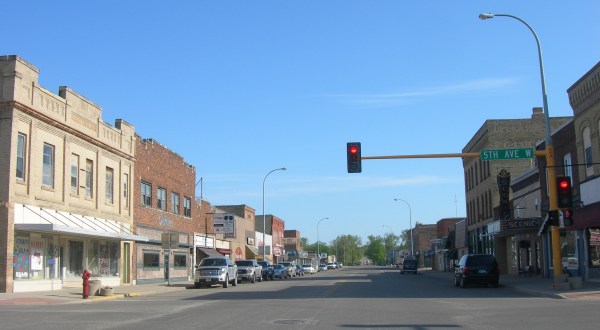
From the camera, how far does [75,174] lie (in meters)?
31.7

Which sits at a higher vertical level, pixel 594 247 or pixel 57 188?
pixel 57 188

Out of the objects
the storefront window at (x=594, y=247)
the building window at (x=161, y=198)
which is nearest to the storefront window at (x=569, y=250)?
the storefront window at (x=594, y=247)

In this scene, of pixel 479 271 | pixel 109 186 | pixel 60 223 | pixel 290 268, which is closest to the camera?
pixel 60 223

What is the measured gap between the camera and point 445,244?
241ft

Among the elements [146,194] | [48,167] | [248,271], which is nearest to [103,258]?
[146,194]

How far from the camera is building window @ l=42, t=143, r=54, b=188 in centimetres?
2850

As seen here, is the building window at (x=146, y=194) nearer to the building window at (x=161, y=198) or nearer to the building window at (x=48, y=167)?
the building window at (x=161, y=198)

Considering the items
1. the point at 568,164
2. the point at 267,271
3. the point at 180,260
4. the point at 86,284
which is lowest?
the point at 267,271

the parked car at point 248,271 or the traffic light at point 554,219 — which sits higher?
the traffic light at point 554,219

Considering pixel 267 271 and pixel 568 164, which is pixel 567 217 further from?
pixel 267 271

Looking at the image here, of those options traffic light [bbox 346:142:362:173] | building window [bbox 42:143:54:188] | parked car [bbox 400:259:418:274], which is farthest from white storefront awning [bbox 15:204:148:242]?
parked car [bbox 400:259:418:274]

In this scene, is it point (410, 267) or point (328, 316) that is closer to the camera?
point (328, 316)

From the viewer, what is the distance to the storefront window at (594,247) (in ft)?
96.3

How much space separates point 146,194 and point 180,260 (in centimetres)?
731
